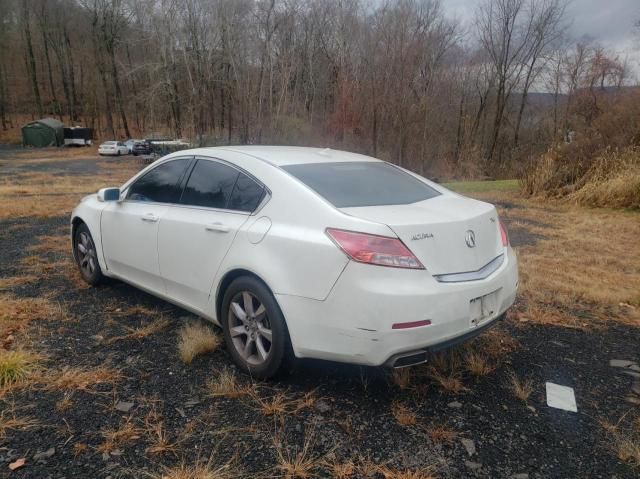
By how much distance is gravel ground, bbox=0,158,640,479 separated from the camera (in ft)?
7.67

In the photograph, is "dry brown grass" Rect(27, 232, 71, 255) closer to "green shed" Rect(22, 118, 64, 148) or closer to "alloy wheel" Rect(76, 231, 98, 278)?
"alloy wheel" Rect(76, 231, 98, 278)

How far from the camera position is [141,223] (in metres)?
3.97

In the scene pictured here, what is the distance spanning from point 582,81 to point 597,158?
83.0 ft

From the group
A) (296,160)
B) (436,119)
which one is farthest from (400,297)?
(436,119)

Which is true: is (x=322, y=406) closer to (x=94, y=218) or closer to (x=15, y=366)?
(x=15, y=366)

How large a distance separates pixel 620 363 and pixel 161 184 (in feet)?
12.6

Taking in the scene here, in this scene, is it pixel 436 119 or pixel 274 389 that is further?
pixel 436 119

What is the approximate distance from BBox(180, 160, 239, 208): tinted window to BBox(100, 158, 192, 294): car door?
157 millimetres

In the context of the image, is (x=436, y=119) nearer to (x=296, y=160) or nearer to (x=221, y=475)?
(x=296, y=160)

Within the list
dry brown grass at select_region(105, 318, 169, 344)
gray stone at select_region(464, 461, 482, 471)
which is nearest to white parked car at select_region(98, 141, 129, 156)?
dry brown grass at select_region(105, 318, 169, 344)

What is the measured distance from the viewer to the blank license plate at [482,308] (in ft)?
9.02

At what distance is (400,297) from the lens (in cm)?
249

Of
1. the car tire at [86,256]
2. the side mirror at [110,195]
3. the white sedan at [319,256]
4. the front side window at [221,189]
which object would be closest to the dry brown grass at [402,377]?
the white sedan at [319,256]

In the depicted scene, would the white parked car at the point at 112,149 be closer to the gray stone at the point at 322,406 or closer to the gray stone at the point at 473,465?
the gray stone at the point at 322,406
